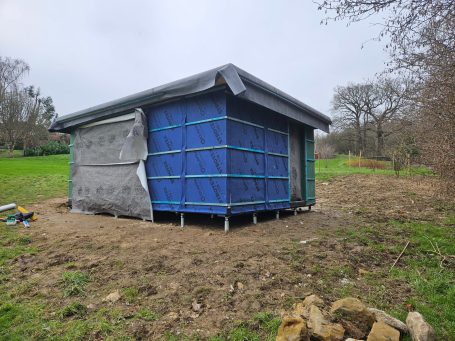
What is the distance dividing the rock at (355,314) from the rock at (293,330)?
0.40m

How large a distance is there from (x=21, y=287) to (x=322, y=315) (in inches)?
125

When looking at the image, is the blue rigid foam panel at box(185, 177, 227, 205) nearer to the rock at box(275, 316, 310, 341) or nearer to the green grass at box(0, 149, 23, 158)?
the rock at box(275, 316, 310, 341)

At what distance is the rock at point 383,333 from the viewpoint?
1.97 m

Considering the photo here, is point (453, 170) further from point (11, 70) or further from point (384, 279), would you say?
point (11, 70)

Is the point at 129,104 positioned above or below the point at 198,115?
above

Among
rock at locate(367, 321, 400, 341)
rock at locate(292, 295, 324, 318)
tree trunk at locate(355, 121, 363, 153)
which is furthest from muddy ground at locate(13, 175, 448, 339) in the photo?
tree trunk at locate(355, 121, 363, 153)

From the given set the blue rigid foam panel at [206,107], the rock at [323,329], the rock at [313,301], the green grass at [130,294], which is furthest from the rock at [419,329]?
the blue rigid foam panel at [206,107]

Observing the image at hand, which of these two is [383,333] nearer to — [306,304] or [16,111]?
[306,304]

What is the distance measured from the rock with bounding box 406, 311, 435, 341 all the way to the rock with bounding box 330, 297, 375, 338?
267 millimetres

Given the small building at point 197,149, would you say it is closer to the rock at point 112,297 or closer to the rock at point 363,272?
the rock at point 363,272

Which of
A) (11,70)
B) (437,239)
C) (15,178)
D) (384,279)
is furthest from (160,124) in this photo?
(11,70)

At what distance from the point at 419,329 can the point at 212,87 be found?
4.43 m

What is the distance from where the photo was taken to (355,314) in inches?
88.6

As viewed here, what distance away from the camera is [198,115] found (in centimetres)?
A: 574
